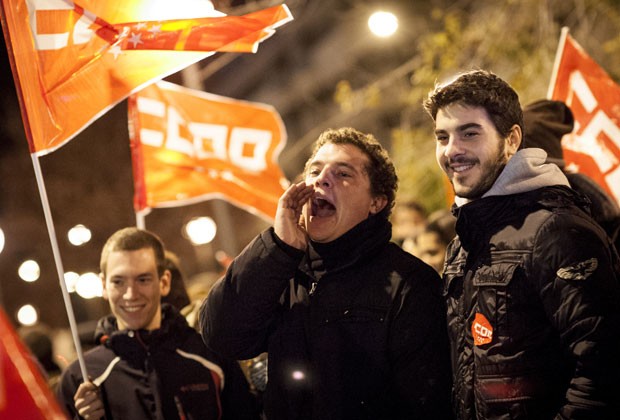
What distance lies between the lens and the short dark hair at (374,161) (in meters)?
3.74

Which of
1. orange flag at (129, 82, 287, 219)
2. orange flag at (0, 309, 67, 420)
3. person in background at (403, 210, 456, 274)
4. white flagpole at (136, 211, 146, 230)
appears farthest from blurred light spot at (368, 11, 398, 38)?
orange flag at (0, 309, 67, 420)

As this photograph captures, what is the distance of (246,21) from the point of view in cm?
407

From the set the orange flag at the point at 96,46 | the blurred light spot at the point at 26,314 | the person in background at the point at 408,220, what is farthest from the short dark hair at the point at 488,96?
the blurred light spot at the point at 26,314

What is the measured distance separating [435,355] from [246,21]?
215 centimetres

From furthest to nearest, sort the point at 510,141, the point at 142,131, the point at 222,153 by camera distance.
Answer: the point at 222,153
the point at 142,131
the point at 510,141

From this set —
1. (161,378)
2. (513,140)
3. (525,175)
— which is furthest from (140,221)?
(525,175)

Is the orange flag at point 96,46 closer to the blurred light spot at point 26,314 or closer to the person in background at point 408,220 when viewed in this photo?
the person in background at point 408,220

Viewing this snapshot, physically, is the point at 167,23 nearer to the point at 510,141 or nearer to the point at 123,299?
the point at 123,299

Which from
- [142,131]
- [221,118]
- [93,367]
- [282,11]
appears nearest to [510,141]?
[282,11]

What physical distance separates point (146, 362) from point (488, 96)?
2472 millimetres

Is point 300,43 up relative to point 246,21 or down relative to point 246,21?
up

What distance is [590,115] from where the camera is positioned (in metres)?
5.94

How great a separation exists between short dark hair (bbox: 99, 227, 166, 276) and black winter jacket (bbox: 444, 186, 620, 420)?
2.12m

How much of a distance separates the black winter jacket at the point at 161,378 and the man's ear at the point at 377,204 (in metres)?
1.36
